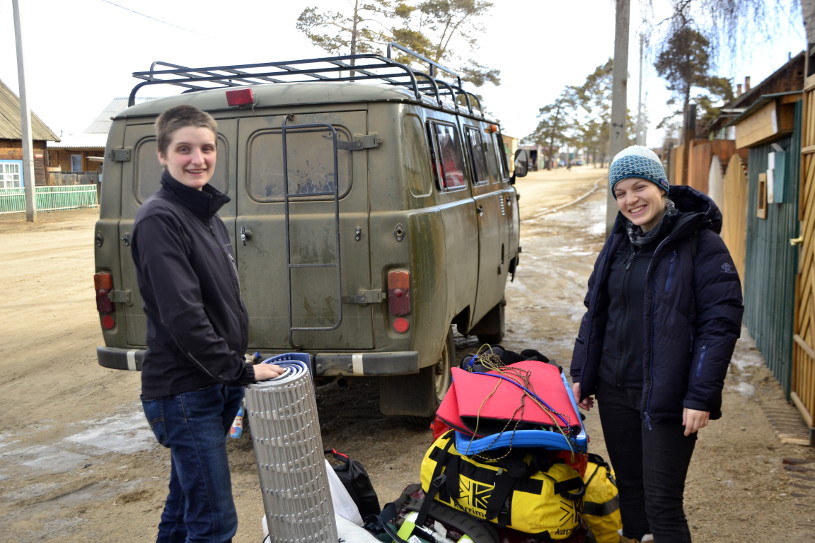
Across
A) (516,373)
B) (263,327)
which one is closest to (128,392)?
(263,327)

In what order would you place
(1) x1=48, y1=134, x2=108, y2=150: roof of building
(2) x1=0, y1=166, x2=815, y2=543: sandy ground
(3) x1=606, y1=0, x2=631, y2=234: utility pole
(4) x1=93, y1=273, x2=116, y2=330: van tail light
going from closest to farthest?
(2) x1=0, y1=166, x2=815, y2=543: sandy ground
(4) x1=93, y1=273, x2=116, y2=330: van tail light
(3) x1=606, y1=0, x2=631, y2=234: utility pole
(1) x1=48, y1=134, x2=108, y2=150: roof of building

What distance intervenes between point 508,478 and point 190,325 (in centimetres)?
161

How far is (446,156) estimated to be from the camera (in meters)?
5.88

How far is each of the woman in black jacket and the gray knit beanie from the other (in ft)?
5.07

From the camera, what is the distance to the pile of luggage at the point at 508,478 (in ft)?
10.9

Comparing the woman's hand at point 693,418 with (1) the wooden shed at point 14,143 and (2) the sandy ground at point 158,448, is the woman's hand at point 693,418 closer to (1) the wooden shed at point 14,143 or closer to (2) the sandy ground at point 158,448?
(2) the sandy ground at point 158,448

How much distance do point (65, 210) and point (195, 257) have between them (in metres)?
29.0

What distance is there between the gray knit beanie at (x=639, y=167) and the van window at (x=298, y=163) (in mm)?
2216

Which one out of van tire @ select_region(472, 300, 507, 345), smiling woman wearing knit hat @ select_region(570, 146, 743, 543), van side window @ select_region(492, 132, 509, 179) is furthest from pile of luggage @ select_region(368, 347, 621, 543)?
van side window @ select_region(492, 132, 509, 179)

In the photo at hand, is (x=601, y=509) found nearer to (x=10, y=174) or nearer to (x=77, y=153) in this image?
(x=10, y=174)

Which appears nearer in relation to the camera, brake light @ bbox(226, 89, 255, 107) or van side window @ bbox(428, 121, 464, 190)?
brake light @ bbox(226, 89, 255, 107)

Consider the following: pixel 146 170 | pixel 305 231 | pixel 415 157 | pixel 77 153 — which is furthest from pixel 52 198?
pixel 415 157

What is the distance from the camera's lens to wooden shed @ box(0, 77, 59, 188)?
1321 inches

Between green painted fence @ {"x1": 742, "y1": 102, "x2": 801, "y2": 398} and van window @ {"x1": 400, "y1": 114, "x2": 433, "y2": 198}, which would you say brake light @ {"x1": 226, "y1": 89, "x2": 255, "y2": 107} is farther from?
green painted fence @ {"x1": 742, "y1": 102, "x2": 801, "y2": 398}
